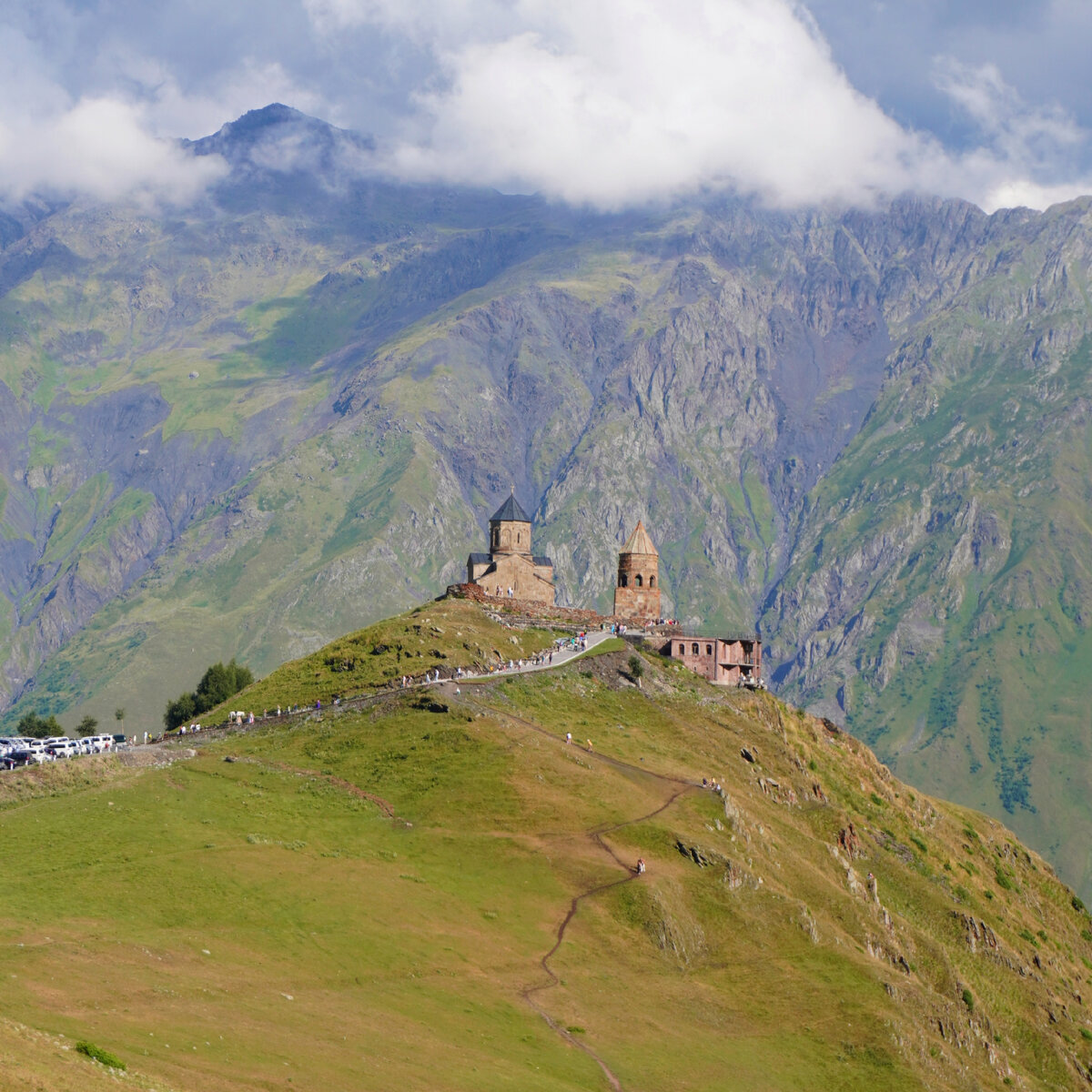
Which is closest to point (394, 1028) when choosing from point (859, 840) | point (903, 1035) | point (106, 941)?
point (106, 941)

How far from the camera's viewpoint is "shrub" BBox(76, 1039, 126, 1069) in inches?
2381

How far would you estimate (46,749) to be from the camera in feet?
437

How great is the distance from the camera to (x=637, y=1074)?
83.6m

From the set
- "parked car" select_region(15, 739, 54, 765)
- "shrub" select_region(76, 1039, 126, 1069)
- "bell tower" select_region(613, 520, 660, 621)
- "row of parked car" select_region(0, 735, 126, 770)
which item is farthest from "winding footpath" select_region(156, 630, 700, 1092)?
"shrub" select_region(76, 1039, 126, 1069)

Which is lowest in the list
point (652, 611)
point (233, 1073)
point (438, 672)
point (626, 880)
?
point (233, 1073)

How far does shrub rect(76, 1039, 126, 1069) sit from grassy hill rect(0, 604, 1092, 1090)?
1.08 m

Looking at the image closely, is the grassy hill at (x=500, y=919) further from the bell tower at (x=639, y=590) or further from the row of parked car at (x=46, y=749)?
the bell tower at (x=639, y=590)

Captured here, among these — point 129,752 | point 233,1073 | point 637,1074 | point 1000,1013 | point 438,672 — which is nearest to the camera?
point 233,1073

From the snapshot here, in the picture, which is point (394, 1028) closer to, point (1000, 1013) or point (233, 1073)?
point (233, 1073)

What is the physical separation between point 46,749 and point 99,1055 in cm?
7671

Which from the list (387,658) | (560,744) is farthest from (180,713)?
(560,744)

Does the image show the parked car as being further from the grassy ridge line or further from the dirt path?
the dirt path

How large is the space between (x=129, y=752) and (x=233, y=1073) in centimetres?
5705

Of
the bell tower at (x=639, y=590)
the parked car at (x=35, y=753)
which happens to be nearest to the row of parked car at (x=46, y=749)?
the parked car at (x=35, y=753)
